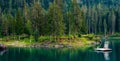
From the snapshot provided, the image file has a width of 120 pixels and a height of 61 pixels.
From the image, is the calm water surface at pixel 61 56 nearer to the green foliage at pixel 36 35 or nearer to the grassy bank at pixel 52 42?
the grassy bank at pixel 52 42

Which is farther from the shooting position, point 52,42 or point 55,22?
point 55,22

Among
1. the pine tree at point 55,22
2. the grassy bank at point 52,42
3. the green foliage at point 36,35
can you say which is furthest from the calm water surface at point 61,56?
the green foliage at point 36,35

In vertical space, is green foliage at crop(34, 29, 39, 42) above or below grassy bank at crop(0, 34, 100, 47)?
above

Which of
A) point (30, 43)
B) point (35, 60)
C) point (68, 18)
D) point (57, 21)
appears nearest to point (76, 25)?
point (68, 18)

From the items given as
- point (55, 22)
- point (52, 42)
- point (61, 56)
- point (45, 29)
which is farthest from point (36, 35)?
point (61, 56)

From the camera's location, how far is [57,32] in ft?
427

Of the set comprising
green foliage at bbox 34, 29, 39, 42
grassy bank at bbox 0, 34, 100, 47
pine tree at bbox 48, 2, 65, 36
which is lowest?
grassy bank at bbox 0, 34, 100, 47

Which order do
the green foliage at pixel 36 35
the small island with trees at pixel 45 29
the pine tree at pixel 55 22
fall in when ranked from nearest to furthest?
the small island with trees at pixel 45 29 < the pine tree at pixel 55 22 < the green foliage at pixel 36 35

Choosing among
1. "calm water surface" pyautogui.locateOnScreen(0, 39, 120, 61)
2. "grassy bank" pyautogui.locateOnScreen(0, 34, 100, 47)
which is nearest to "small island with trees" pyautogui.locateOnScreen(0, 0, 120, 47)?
"grassy bank" pyautogui.locateOnScreen(0, 34, 100, 47)

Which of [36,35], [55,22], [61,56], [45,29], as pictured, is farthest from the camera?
[36,35]

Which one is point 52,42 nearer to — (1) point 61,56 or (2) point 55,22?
(2) point 55,22

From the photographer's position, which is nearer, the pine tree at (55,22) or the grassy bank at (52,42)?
the grassy bank at (52,42)

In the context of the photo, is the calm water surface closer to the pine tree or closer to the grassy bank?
the grassy bank

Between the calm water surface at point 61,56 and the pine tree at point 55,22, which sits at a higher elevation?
the pine tree at point 55,22
